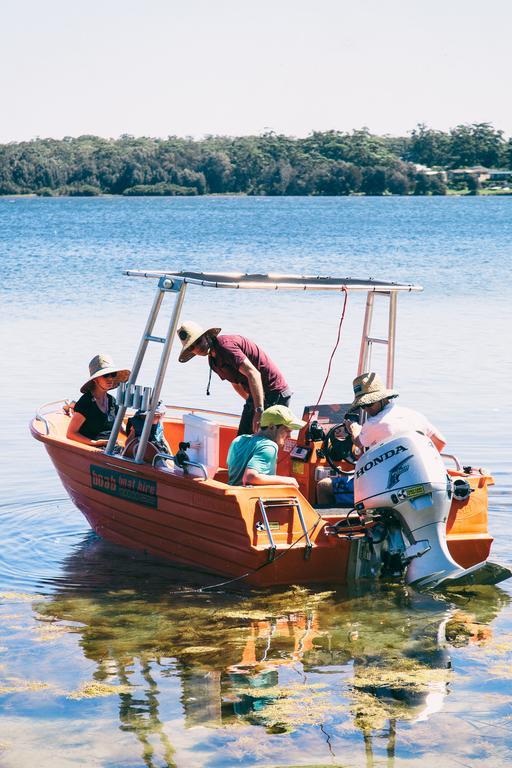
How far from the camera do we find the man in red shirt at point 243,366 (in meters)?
8.12

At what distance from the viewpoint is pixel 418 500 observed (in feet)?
22.8

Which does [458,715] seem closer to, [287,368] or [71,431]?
[71,431]

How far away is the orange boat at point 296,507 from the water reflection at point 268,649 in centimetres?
23

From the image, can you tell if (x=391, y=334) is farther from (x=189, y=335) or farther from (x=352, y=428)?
(x=189, y=335)

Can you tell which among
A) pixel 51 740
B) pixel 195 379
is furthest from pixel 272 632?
pixel 195 379

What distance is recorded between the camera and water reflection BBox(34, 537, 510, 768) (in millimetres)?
5762

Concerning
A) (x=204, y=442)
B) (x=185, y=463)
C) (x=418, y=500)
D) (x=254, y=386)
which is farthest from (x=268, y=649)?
(x=254, y=386)

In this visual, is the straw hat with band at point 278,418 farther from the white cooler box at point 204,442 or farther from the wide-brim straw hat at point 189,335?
the wide-brim straw hat at point 189,335

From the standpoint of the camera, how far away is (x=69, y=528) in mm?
9758

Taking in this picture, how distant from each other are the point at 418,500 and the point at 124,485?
2439 millimetres

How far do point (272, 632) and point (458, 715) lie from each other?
1.59 metres

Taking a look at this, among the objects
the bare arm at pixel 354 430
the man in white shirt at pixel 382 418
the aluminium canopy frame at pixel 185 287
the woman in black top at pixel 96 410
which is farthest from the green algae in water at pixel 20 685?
the woman in black top at pixel 96 410

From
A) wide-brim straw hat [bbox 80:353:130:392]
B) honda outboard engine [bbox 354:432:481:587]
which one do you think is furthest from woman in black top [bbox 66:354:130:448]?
honda outboard engine [bbox 354:432:481:587]

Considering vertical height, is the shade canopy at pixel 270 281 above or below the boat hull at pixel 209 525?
above
